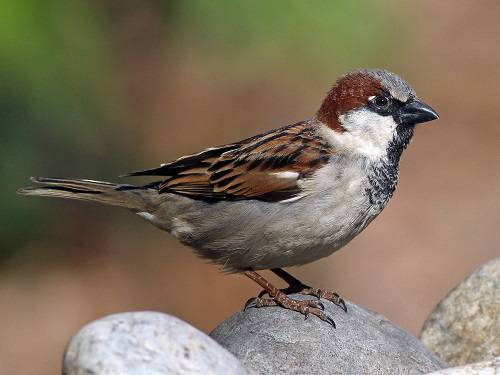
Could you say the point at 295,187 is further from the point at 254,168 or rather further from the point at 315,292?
the point at 315,292

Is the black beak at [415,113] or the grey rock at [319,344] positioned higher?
the black beak at [415,113]

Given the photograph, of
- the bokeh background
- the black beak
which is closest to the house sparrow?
the black beak

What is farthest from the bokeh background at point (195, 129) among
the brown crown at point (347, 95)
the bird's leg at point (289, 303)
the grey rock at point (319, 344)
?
the grey rock at point (319, 344)

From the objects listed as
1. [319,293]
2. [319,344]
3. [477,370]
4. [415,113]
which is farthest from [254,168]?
[477,370]

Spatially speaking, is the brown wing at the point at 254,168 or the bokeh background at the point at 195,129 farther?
the bokeh background at the point at 195,129

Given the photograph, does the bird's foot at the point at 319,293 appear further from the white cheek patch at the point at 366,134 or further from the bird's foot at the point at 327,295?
the white cheek patch at the point at 366,134

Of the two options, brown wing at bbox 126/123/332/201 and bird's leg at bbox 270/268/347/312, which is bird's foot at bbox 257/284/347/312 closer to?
bird's leg at bbox 270/268/347/312
